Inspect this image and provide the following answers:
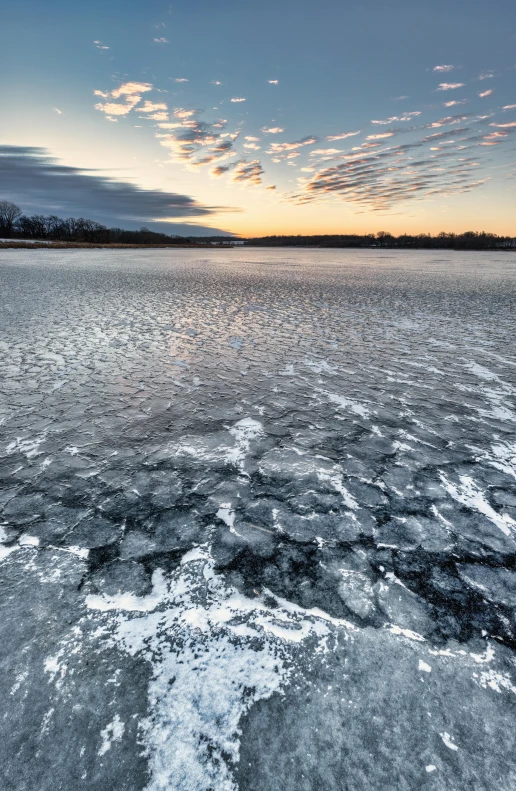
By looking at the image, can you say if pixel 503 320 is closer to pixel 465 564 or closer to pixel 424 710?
pixel 465 564

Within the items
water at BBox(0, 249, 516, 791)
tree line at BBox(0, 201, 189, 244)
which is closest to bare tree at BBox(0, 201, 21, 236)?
tree line at BBox(0, 201, 189, 244)

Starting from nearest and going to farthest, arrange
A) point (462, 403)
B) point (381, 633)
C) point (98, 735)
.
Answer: point (98, 735) → point (381, 633) → point (462, 403)

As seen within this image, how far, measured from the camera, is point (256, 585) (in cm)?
235

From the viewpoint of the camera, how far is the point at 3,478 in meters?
3.37

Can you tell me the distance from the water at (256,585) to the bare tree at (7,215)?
115 m

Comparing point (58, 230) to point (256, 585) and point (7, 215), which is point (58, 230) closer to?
point (7, 215)

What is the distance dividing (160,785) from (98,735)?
349 millimetres

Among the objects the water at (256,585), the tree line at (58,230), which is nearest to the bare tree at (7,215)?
the tree line at (58,230)

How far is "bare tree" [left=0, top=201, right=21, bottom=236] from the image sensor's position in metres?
93.3

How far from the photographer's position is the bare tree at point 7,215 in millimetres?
93269

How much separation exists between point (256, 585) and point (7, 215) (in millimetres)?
122958

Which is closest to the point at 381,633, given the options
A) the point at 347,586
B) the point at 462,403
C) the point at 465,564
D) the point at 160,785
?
the point at 347,586

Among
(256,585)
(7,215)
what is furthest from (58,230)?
(256,585)

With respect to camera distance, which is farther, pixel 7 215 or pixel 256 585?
pixel 7 215
